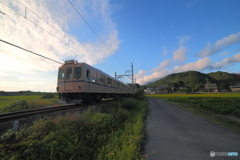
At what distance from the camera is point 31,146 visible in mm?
2703

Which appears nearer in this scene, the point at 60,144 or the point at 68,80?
the point at 60,144

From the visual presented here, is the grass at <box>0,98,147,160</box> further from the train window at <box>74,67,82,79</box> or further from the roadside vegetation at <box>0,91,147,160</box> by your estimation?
the train window at <box>74,67,82,79</box>

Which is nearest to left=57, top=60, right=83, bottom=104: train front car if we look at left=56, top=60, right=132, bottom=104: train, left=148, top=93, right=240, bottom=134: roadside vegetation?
left=56, top=60, right=132, bottom=104: train

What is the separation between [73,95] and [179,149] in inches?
292

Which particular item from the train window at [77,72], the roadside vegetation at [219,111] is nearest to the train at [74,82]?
the train window at [77,72]

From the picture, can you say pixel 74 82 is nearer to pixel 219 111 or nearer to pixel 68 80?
pixel 68 80

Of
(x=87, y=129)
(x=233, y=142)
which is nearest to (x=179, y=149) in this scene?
(x=233, y=142)

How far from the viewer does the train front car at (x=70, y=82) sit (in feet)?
27.7

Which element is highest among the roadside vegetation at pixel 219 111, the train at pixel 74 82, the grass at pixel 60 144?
the train at pixel 74 82

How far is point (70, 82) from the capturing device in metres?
8.70

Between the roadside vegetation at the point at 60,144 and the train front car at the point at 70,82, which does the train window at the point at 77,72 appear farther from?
the roadside vegetation at the point at 60,144

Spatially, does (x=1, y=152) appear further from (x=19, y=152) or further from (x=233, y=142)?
(x=233, y=142)

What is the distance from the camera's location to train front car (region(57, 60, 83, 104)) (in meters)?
8.43

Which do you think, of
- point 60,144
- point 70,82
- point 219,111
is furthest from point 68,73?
point 219,111
